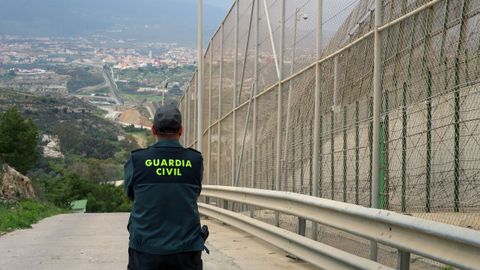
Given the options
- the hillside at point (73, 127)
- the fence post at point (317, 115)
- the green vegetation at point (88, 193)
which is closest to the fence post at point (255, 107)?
the fence post at point (317, 115)

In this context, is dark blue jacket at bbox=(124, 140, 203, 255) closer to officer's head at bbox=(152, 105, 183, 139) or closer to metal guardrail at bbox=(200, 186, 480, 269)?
officer's head at bbox=(152, 105, 183, 139)

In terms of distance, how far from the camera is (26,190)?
132 ft

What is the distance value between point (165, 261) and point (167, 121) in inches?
36.4

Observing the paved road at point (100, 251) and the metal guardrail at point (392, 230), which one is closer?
the metal guardrail at point (392, 230)

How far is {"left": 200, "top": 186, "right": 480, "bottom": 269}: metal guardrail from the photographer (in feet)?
18.0

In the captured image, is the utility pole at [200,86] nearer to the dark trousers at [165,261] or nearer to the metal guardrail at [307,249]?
the metal guardrail at [307,249]

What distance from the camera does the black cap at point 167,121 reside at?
518 cm

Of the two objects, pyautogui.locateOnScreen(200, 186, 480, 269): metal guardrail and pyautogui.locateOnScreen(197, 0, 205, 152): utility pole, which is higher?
pyautogui.locateOnScreen(197, 0, 205, 152): utility pole

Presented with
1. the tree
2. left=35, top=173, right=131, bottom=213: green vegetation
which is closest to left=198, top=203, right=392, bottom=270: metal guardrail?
the tree

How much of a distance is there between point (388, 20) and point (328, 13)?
2.02 m

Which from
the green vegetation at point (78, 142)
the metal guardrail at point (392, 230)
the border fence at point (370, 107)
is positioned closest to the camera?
the metal guardrail at point (392, 230)

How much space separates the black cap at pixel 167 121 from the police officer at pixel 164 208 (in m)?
0.09

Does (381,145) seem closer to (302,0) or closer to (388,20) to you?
(388,20)

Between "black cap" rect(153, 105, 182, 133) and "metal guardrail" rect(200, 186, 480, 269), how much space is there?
2.12 meters
